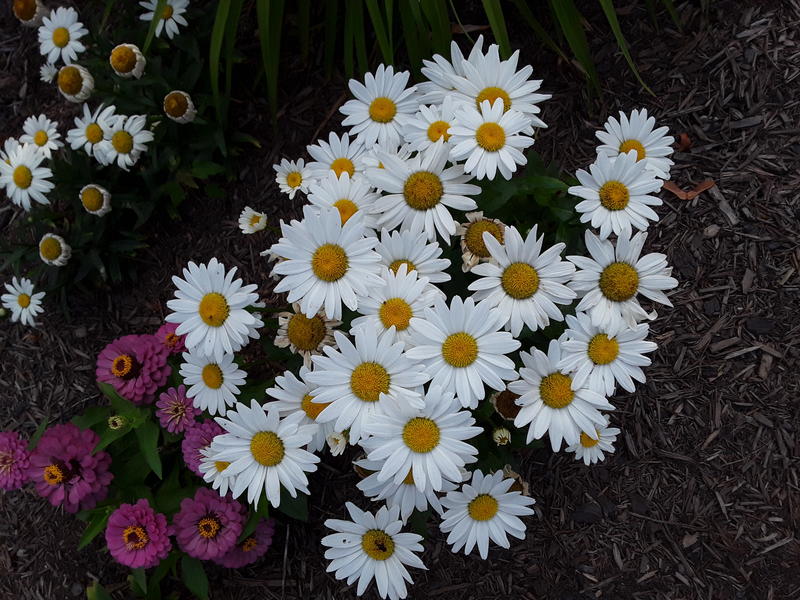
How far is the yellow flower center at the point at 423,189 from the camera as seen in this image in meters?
1.60

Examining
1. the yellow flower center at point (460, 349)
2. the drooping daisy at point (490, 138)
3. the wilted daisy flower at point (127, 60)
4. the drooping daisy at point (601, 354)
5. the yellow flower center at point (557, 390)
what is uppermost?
the wilted daisy flower at point (127, 60)

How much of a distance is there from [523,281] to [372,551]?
90 centimetres

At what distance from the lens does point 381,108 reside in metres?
1.96

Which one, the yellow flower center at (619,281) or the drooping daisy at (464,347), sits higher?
the yellow flower center at (619,281)

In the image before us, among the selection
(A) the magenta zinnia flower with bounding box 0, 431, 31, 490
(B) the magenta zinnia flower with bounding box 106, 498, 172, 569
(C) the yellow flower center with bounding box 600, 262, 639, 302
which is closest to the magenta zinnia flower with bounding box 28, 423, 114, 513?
(A) the magenta zinnia flower with bounding box 0, 431, 31, 490

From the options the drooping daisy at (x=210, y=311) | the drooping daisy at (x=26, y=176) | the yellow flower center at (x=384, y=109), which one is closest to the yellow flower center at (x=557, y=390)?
the drooping daisy at (x=210, y=311)

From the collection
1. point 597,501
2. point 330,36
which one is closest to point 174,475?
point 597,501

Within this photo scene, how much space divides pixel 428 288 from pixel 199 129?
1.62 m

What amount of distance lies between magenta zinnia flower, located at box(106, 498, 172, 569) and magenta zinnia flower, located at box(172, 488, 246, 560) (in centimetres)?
7

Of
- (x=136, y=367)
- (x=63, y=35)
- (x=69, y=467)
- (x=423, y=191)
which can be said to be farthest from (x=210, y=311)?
(x=63, y=35)

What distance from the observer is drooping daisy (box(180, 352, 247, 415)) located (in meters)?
1.90

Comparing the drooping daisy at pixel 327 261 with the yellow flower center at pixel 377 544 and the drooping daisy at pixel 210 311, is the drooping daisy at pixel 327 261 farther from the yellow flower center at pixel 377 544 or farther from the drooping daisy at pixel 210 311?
the yellow flower center at pixel 377 544

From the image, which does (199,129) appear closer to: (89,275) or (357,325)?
(89,275)

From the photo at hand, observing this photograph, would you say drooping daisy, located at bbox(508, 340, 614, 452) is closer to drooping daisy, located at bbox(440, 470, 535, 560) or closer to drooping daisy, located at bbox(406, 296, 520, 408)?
drooping daisy, located at bbox(406, 296, 520, 408)
